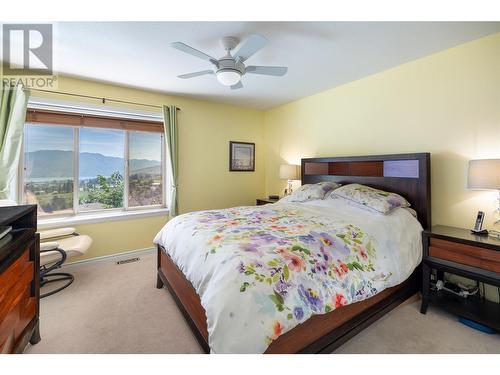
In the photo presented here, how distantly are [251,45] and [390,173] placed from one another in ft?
6.97

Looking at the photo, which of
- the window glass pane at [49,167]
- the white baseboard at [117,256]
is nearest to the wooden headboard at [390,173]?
the white baseboard at [117,256]

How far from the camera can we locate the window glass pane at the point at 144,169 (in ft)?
12.1

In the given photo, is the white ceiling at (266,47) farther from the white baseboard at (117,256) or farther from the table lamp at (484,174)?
the white baseboard at (117,256)

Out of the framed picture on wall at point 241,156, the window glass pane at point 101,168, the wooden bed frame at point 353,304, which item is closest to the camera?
the wooden bed frame at point 353,304

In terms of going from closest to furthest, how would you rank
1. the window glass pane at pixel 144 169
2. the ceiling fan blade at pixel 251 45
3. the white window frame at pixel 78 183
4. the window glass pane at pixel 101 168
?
the ceiling fan blade at pixel 251 45, the white window frame at pixel 78 183, the window glass pane at pixel 101 168, the window glass pane at pixel 144 169

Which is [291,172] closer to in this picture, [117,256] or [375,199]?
[375,199]

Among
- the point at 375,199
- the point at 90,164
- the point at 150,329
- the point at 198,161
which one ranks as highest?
the point at 198,161

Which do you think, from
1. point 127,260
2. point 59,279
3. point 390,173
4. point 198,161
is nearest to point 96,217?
point 127,260

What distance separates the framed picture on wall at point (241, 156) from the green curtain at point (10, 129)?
2.83 m

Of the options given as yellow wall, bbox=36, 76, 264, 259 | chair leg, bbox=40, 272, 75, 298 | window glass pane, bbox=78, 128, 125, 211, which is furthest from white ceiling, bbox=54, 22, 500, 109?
chair leg, bbox=40, 272, 75, 298

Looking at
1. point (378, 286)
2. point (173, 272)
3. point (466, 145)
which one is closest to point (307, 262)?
point (378, 286)

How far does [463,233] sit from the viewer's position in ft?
6.55

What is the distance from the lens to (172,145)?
11.9 ft
